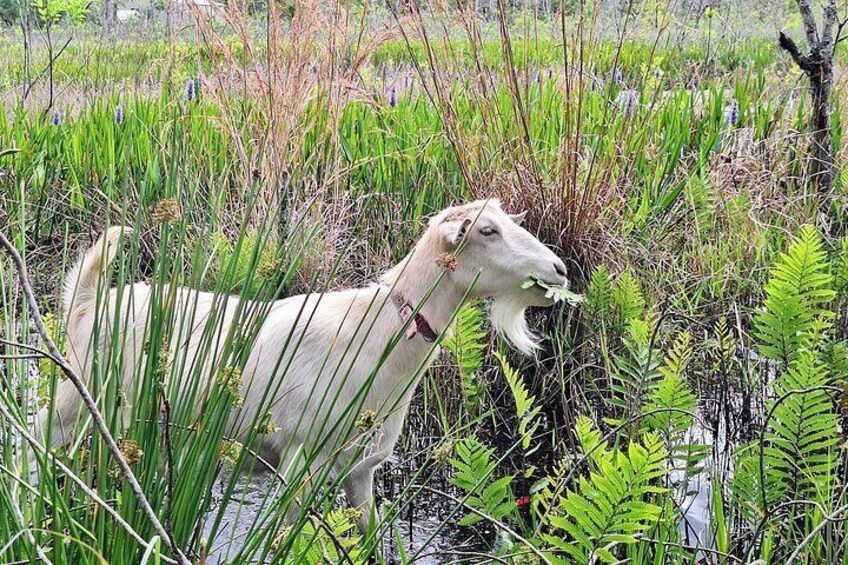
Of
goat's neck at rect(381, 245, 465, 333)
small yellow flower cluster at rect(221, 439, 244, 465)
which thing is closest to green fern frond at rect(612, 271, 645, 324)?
goat's neck at rect(381, 245, 465, 333)

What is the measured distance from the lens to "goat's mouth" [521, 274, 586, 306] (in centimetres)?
296

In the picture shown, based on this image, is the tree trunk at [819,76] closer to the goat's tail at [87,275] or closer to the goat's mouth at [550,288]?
the goat's mouth at [550,288]

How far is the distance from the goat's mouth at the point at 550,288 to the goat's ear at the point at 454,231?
0.25 m

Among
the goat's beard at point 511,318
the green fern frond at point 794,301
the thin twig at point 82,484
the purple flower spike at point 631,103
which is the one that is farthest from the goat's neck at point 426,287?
the purple flower spike at point 631,103

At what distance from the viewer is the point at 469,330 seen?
349cm

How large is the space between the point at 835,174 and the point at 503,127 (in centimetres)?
187

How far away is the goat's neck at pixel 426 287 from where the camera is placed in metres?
3.11

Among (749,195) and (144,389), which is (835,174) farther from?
(144,389)

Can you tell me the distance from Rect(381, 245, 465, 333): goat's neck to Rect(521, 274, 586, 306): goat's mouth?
8.5 inches

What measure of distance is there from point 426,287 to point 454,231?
229 mm

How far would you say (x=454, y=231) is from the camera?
2.98 metres

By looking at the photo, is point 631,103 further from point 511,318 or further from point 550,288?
point 550,288

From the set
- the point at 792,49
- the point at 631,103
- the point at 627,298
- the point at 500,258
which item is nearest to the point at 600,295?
the point at 627,298

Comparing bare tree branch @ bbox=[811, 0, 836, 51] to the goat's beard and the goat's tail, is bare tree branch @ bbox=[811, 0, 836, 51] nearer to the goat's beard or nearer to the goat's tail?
the goat's beard
